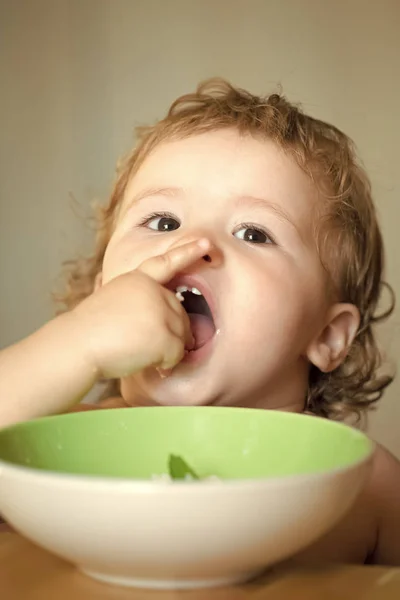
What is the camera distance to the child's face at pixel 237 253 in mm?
779

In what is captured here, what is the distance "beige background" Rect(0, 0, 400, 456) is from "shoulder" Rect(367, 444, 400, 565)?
2.19ft

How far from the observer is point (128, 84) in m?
1.52

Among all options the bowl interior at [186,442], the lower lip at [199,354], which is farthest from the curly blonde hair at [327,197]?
the bowl interior at [186,442]

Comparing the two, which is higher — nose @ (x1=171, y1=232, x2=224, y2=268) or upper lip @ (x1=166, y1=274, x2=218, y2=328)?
nose @ (x1=171, y1=232, x2=224, y2=268)

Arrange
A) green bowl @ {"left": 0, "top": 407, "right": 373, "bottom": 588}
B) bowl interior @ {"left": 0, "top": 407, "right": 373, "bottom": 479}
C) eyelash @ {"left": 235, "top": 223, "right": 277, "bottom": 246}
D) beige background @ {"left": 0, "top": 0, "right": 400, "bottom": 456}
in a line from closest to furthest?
green bowl @ {"left": 0, "top": 407, "right": 373, "bottom": 588} → bowl interior @ {"left": 0, "top": 407, "right": 373, "bottom": 479} → eyelash @ {"left": 235, "top": 223, "right": 277, "bottom": 246} → beige background @ {"left": 0, "top": 0, "right": 400, "bottom": 456}

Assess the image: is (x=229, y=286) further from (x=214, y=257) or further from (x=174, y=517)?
(x=174, y=517)

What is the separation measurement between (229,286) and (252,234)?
3.8 inches

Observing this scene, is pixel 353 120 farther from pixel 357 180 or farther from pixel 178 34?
pixel 357 180

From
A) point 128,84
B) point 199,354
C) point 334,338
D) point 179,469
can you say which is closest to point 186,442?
point 179,469

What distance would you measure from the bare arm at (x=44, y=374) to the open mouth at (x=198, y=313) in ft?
0.56

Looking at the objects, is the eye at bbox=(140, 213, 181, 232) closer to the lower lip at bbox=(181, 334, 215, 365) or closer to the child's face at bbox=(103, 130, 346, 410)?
the child's face at bbox=(103, 130, 346, 410)

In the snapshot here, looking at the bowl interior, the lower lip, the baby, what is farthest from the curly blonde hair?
the bowl interior

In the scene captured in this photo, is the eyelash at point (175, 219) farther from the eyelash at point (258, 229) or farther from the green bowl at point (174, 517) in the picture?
the green bowl at point (174, 517)

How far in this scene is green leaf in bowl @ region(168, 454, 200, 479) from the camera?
57cm
